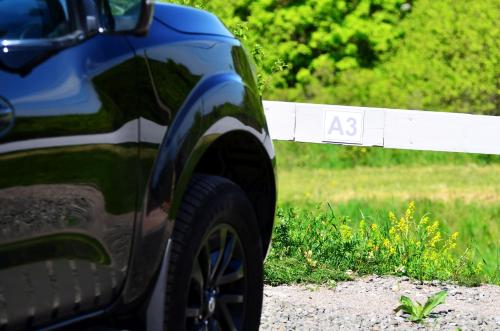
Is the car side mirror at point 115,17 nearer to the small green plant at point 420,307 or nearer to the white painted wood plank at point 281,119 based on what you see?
the small green plant at point 420,307

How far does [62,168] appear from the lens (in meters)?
3.50

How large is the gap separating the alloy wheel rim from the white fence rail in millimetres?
5314

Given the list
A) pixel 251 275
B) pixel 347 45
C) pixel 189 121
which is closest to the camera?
pixel 189 121

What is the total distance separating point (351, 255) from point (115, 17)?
4649mm

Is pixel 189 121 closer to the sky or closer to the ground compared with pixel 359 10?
closer to the ground

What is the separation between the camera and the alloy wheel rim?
4.37 m

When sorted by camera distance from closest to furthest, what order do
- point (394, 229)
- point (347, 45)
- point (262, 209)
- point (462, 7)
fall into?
point (262, 209), point (394, 229), point (462, 7), point (347, 45)

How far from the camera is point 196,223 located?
4.25 m

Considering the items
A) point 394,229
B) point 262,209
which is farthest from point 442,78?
point 262,209

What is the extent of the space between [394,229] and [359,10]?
1613cm

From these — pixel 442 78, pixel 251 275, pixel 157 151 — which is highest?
pixel 442 78

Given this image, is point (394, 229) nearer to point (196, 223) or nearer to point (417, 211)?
point (196, 223)

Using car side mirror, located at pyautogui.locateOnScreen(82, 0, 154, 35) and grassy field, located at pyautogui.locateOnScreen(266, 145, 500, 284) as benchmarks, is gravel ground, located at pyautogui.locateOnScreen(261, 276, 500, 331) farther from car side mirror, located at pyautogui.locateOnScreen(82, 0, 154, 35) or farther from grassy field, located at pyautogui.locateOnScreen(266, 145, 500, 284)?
car side mirror, located at pyautogui.locateOnScreen(82, 0, 154, 35)

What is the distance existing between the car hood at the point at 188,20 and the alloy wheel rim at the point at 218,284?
687mm
